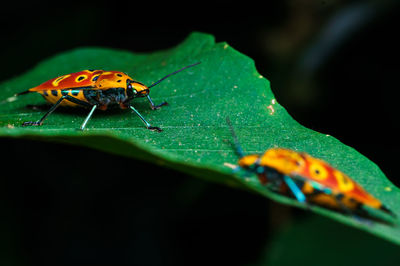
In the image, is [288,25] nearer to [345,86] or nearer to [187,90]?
[345,86]

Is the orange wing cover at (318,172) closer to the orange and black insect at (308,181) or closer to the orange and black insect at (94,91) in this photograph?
the orange and black insect at (308,181)

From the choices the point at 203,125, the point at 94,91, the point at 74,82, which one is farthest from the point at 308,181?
the point at 74,82

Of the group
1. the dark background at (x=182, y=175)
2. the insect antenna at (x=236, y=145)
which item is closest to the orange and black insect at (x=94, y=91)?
the insect antenna at (x=236, y=145)

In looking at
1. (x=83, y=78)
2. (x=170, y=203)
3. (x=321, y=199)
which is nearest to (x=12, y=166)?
(x=170, y=203)

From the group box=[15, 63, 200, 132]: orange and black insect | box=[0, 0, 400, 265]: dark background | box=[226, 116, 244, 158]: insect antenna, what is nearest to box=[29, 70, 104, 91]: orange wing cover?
box=[15, 63, 200, 132]: orange and black insect

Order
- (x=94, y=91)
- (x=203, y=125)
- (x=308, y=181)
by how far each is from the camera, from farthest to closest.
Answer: (x=94, y=91)
(x=203, y=125)
(x=308, y=181)

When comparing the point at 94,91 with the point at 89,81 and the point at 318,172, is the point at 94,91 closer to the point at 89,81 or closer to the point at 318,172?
the point at 89,81

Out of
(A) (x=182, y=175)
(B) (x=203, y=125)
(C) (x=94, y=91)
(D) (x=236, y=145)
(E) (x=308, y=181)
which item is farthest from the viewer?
(A) (x=182, y=175)

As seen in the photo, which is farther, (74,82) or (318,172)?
(74,82)
